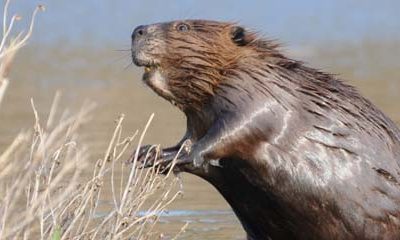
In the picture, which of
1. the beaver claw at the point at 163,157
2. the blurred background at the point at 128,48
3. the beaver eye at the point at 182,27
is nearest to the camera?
the beaver claw at the point at 163,157

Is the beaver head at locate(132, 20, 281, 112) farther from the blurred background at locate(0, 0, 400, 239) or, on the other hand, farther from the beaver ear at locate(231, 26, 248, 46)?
the blurred background at locate(0, 0, 400, 239)

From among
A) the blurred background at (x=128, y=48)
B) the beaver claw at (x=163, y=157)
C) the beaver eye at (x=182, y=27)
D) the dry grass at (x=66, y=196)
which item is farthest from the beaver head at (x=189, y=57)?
the blurred background at (x=128, y=48)

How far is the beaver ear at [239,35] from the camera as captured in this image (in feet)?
23.7

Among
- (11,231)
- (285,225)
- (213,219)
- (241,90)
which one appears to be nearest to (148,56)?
(241,90)

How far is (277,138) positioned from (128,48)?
5.06m

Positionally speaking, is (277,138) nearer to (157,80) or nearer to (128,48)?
(157,80)

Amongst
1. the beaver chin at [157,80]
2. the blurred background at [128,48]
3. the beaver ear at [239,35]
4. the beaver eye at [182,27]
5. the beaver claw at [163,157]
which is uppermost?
the beaver eye at [182,27]

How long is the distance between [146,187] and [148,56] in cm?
80

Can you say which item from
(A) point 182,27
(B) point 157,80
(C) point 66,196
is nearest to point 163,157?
(B) point 157,80

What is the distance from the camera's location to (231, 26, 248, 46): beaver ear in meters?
7.22

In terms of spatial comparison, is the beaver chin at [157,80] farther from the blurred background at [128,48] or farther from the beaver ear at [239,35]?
the blurred background at [128,48]

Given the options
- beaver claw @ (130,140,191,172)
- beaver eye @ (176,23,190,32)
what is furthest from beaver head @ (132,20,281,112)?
beaver claw @ (130,140,191,172)

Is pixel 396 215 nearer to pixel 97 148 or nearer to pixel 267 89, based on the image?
pixel 267 89

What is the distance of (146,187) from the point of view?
648 cm
